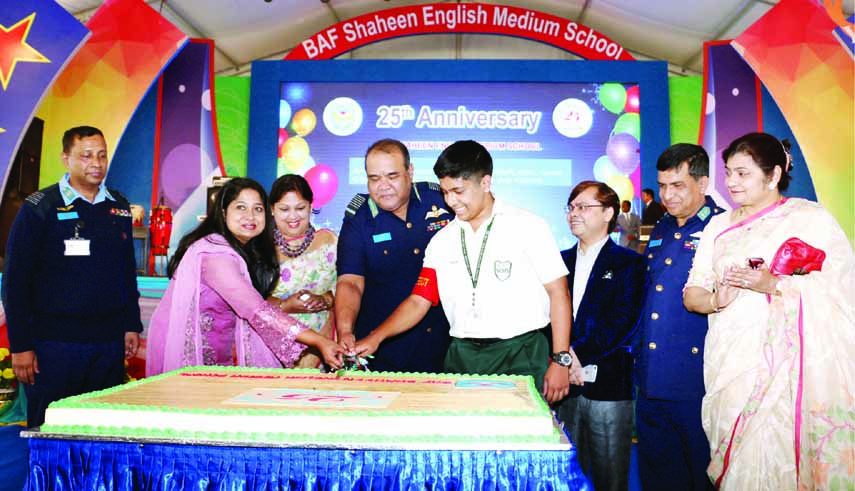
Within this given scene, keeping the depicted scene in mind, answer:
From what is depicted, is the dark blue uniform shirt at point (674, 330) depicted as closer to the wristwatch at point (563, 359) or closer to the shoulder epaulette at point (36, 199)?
the wristwatch at point (563, 359)

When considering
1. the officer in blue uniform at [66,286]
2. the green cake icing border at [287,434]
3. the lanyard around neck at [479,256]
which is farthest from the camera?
the officer in blue uniform at [66,286]

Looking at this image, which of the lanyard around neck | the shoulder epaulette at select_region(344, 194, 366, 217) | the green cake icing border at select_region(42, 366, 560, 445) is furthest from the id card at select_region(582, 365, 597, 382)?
the shoulder epaulette at select_region(344, 194, 366, 217)

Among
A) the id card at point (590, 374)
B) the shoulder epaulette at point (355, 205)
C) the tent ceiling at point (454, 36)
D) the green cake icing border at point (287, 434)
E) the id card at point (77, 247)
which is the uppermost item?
the tent ceiling at point (454, 36)

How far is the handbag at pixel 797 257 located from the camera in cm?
201

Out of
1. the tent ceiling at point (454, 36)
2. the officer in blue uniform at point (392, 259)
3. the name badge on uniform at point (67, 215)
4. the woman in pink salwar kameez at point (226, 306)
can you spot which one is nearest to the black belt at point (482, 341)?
the woman in pink salwar kameez at point (226, 306)

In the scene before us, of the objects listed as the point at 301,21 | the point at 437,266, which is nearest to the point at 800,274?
the point at 437,266

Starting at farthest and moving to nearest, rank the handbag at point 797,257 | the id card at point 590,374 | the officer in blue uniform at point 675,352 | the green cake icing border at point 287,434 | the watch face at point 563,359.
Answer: the id card at point 590,374
the officer in blue uniform at point 675,352
the watch face at point 563,359
the handbag at point 797,257
the green cake icing border at point 287,434

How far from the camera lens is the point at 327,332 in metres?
3.18

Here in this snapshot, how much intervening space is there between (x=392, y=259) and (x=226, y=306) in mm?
742

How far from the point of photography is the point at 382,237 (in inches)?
115

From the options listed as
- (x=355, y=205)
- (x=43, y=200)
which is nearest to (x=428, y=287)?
(x=355, y=205)

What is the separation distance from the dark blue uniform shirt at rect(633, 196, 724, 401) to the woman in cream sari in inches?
9.1

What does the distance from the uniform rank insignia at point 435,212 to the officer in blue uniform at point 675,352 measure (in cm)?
94

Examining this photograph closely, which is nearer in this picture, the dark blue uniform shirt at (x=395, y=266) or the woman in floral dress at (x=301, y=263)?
the dark blue uniform shirt at (x=395, y=266)
